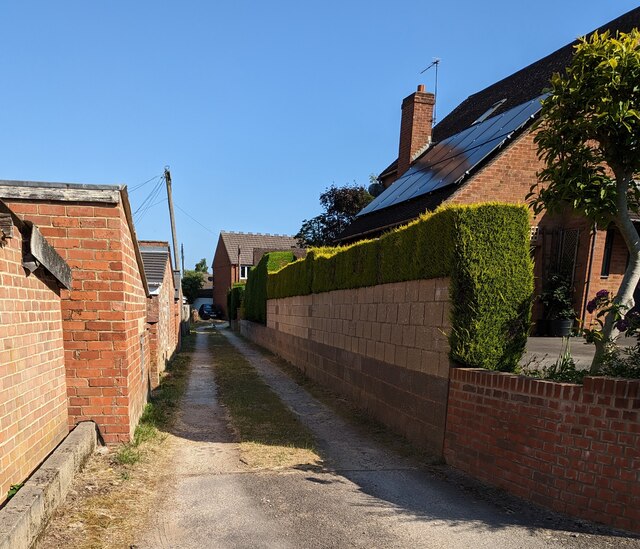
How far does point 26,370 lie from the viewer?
10.3 feet

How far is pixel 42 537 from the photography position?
2713 mm

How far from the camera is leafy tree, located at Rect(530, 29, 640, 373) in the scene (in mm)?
3658

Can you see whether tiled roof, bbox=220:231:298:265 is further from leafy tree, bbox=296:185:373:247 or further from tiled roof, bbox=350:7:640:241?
tiled roof, bbox=350:7:640:241

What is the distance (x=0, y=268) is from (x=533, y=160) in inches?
426

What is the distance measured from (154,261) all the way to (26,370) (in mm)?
9031

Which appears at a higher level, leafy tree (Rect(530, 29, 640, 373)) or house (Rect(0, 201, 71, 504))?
leafy tree (Rect(530, 29, 640, 373))

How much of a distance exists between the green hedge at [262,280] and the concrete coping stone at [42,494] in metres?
13.8

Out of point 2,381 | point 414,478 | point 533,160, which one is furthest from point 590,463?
point 533,160

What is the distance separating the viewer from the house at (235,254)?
144 feet

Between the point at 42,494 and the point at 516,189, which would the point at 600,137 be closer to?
the point at 42,494

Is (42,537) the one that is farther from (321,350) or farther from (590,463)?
(321,350)

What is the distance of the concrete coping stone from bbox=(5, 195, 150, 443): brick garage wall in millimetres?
311

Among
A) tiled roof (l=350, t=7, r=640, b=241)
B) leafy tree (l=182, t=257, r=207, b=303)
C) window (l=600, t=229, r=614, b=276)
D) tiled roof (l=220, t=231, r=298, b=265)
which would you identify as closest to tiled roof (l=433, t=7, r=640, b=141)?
tiled roof (l=350, t=7, r=640, b=241)

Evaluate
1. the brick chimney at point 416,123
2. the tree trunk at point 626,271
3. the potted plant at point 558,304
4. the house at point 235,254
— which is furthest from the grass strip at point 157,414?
the house at point 235,254
